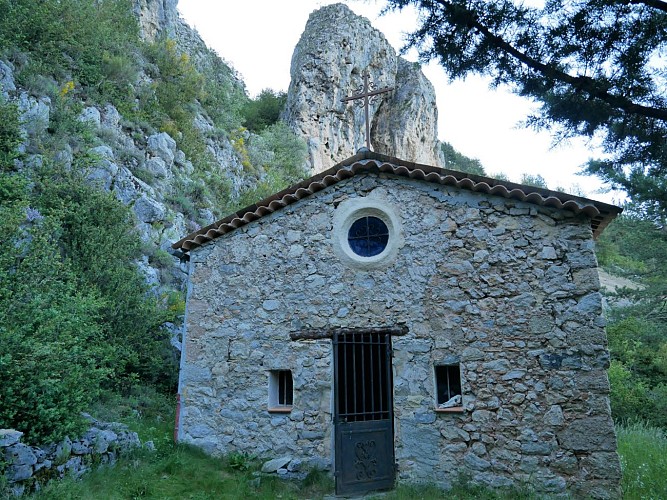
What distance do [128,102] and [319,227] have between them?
38.4 ft

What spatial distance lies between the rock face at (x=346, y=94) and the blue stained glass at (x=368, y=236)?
18.5m

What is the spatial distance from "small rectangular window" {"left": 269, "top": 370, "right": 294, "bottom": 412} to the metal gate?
0.86 m

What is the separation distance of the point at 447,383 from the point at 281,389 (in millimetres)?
2683

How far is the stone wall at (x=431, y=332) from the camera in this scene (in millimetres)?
6262

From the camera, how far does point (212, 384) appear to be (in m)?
7.92

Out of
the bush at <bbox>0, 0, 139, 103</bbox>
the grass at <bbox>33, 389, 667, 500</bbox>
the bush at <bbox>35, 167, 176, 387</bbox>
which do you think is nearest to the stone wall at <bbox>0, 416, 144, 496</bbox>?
the grass at <bbox>33, 389, 667, 500</bbox>

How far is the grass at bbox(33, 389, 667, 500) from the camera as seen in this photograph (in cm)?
577

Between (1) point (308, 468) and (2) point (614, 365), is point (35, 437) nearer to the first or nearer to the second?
(1) point (308, 468)

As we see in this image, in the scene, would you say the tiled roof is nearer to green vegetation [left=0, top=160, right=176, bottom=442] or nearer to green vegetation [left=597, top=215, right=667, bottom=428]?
green vegetation [left=0, top=160, right=176, bottom=442]

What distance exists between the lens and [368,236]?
25.6ft

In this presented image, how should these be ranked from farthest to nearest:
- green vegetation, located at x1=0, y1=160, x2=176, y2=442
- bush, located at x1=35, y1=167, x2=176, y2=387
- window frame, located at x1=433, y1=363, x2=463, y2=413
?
bush, located at x1=35, y1=167, x2=176, y2=387, window frame, located at x1=433, y1=363, x2=463, y2=413, green vegetation, located at x1=0, y1=160, x2=176, y2=442

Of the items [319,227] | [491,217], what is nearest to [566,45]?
[491,217]

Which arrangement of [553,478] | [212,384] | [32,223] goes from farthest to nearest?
[32,223] < [212,384] < [553,478]

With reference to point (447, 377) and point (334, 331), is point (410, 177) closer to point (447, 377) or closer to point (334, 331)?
point (334, 331)
